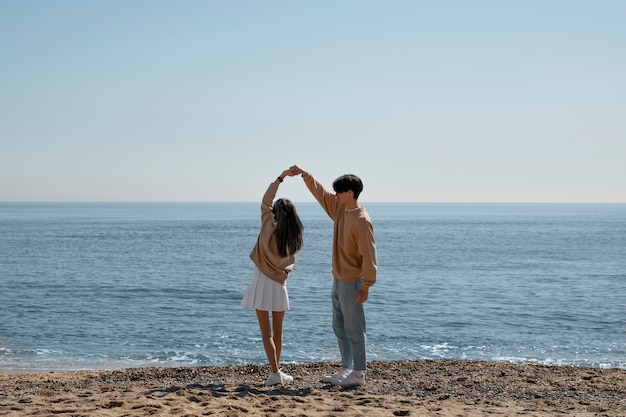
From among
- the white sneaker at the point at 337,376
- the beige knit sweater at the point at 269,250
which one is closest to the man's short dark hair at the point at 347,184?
the beige knit sweater at the point at 269,250

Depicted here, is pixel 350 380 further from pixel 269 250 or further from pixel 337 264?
pixel 269 250

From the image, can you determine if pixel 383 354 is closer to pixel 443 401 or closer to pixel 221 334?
pixel 221 334

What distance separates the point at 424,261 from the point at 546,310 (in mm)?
20929

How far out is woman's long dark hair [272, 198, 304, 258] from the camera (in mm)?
7316

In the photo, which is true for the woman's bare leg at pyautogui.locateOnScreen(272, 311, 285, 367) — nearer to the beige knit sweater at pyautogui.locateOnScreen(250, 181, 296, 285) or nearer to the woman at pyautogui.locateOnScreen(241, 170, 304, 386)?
the woman at pyautogui.locateOnScreen(241, 170, 304, 386)

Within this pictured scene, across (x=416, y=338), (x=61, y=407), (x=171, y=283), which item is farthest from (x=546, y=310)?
(x=61, y=407)

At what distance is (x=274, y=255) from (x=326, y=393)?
162cm

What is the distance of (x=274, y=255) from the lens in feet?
24.5

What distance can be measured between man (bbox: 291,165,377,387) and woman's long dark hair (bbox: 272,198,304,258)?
428 millimetres

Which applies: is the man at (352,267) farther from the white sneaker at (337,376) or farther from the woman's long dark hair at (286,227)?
the woman's long dark hair at (286,227)

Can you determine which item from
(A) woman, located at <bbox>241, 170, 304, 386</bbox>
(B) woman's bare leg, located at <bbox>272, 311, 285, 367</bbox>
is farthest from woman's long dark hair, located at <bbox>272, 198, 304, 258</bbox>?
(B) woman's bare leg, located at <bbox>272, 311, 285, 367</bbox>

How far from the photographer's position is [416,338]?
16.9m

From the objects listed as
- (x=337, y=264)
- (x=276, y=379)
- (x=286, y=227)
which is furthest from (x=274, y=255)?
(x=276, y=379)

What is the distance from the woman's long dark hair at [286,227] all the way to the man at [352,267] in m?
0.43
